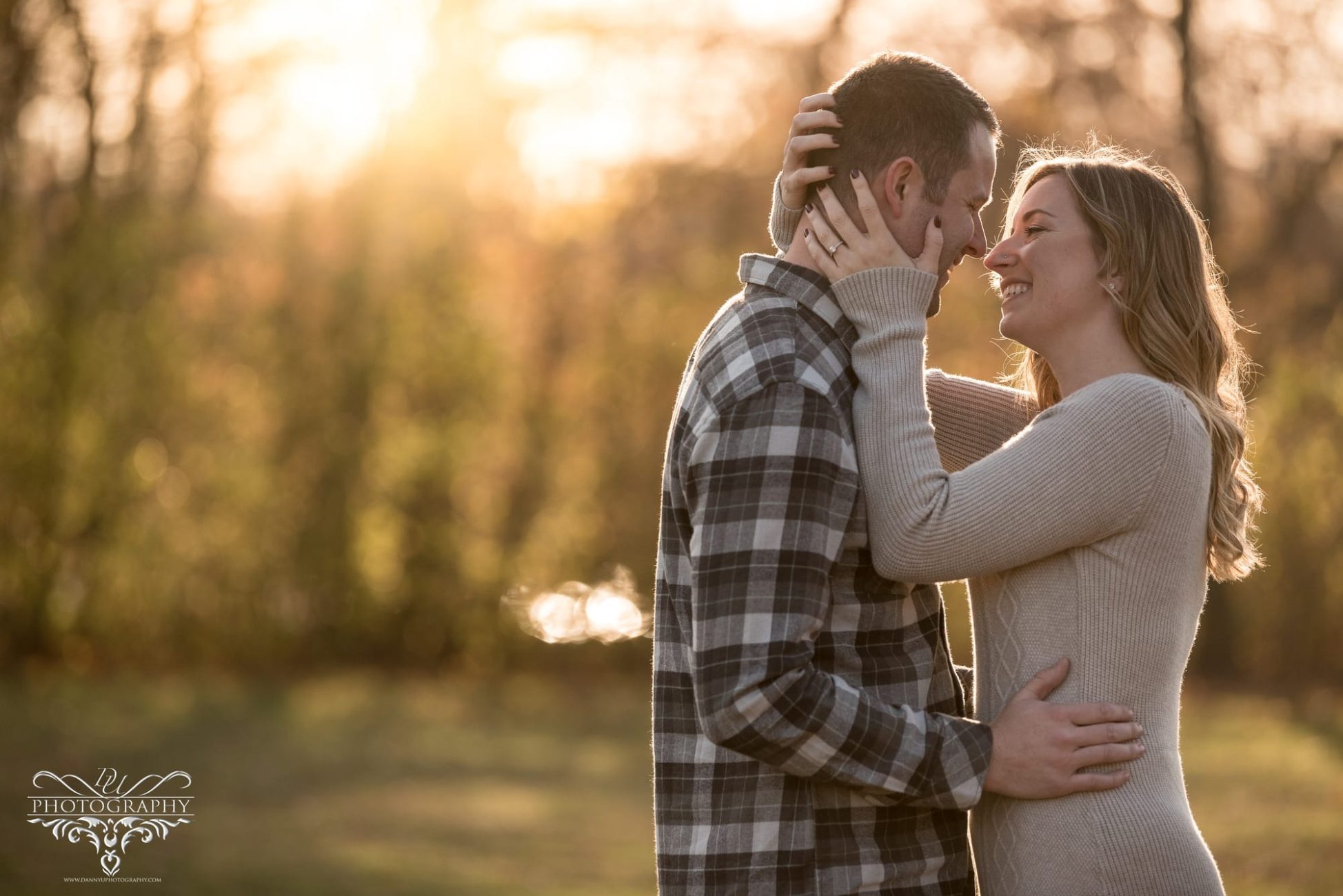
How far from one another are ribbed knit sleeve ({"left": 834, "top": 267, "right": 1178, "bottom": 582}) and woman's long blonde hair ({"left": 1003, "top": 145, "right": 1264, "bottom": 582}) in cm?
17

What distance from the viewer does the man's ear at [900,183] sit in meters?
2.27

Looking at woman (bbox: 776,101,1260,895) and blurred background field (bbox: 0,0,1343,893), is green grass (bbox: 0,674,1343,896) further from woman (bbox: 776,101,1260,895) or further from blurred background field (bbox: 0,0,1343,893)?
woman (bbox: 776,101,1260,895)

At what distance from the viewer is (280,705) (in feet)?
33.1

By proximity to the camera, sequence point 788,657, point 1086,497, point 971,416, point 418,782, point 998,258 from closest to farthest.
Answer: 1. point 788,657
2. point 1086,497
3. point 998,258
4. point 971,416
5. point 418,782

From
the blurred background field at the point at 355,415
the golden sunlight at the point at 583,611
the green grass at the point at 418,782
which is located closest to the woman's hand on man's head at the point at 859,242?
the green grass at the point at 418,782

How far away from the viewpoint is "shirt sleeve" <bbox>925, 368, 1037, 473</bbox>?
2.70m

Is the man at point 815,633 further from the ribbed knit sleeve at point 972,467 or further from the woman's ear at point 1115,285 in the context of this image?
the woman's ear at point 1115,285

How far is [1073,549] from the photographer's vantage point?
2.27m

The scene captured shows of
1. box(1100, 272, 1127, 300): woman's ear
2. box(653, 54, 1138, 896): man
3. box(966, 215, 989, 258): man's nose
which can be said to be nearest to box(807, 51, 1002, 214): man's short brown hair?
box(653, 54, 1138, 896): man

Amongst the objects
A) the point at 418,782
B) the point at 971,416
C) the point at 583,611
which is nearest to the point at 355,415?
the point at 583,611

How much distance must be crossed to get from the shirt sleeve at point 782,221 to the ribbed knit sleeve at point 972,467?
21 centimetres

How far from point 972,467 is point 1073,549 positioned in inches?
8.6

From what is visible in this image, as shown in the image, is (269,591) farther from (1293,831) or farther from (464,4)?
(1293,831)

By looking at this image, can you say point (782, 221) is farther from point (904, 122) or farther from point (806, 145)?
point (904, 122)
